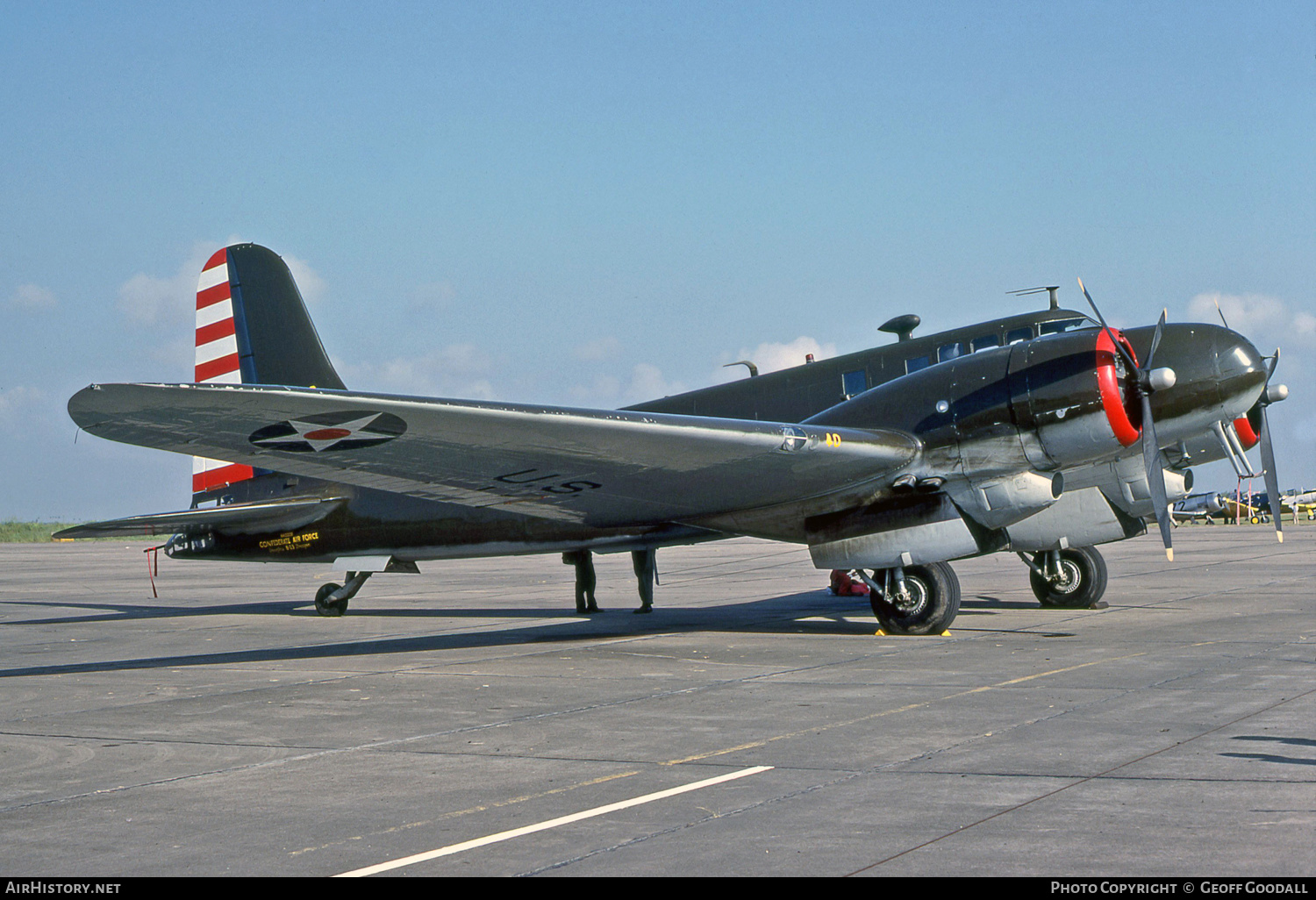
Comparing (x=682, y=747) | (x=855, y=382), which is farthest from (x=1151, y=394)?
(x=682, y=747)

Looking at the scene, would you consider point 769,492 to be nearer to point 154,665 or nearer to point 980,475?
point 980,475

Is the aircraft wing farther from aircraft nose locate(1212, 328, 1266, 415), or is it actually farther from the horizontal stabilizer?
the horizontal stabilizer

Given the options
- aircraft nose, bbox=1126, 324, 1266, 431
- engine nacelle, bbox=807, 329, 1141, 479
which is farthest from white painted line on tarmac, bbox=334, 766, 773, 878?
aircraft nose, bbox=1126, 324, 1266, 431

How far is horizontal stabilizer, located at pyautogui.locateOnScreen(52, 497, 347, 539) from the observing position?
Answer: 63.6 feet

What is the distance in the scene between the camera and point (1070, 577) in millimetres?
18297

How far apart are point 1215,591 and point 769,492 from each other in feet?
34.3

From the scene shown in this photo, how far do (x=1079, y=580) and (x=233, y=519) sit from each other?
46.3 feet

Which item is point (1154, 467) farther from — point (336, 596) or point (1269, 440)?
point (336, 596)

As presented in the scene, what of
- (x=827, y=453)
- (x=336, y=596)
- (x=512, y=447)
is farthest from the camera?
(x=336, y=596)

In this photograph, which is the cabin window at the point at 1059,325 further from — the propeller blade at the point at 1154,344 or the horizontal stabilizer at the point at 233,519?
the horizontal stabilizer at the point at 233,519

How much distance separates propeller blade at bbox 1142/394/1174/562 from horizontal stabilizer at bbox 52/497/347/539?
12.5 metres

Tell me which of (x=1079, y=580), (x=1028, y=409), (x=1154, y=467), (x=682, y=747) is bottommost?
(x=682, y=747)
